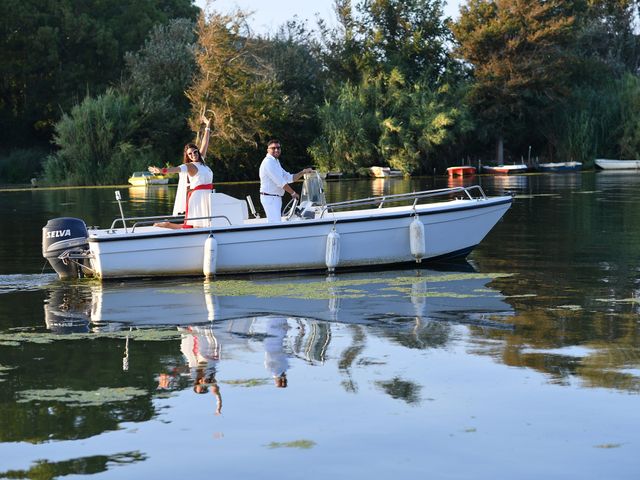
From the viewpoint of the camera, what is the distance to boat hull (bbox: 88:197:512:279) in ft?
47.2

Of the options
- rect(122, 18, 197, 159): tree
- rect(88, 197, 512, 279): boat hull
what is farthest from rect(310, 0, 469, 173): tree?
rect(88, 197, 512, 279): boat hull

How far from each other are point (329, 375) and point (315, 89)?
185 ft

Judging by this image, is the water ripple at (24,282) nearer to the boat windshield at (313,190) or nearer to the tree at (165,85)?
the boat windshield at (313,190)

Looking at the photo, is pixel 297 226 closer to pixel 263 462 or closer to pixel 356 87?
pixel 263 462

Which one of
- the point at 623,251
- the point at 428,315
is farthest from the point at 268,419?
the point at 623,251

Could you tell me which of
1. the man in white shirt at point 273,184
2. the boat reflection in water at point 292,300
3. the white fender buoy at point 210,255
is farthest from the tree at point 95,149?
the white fender buoy at point 210,255

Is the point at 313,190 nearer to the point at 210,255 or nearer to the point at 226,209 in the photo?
the point at 226,209

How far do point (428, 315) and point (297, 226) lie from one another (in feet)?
12.6

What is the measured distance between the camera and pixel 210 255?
1445 centimetres

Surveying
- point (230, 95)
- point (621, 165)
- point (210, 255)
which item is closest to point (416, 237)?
point (210, 255)

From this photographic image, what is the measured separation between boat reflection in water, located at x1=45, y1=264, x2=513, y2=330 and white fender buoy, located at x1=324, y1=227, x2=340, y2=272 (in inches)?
8.7

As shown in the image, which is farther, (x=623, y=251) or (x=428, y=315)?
(x=623, y=251)

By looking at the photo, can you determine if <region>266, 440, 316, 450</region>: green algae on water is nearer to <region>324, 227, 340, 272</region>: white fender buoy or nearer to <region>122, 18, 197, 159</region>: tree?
<region>324, 227, 340, 272</region>: white fender buoy

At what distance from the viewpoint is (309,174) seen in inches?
594
